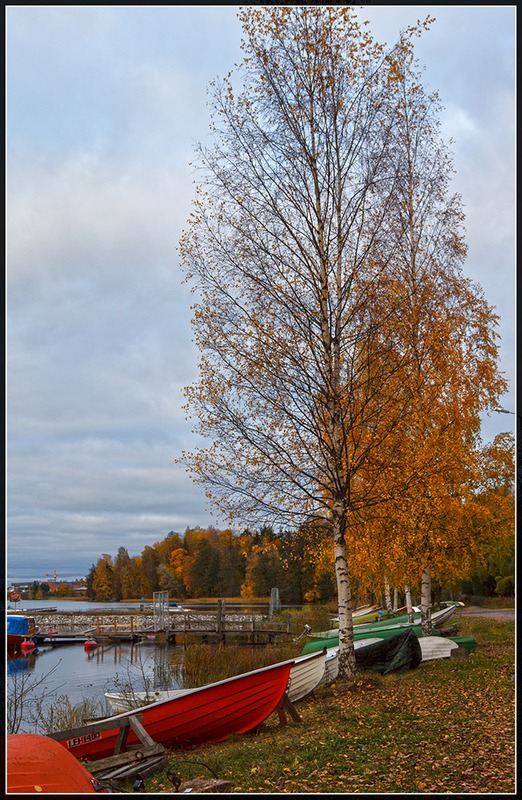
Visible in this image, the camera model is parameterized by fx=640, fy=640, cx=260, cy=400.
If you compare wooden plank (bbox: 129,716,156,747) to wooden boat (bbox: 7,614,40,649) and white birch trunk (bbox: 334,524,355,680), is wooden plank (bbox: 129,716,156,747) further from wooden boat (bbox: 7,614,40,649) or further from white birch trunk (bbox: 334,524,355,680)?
wooden boat (bbox: 7,614,40,649)

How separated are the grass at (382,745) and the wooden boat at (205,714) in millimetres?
227

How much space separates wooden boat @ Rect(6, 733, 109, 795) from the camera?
14.9ft

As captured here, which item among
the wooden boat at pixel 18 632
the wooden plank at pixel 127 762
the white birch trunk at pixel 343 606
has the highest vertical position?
the white birch trunk at pixel 343 606

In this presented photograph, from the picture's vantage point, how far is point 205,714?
8.71 m

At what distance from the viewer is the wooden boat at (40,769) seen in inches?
179

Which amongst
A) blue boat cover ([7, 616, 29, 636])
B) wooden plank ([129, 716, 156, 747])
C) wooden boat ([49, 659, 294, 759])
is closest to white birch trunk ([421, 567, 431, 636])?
wooden boat ([49, 659, 294, 759])

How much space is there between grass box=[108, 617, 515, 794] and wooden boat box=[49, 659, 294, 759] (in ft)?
0.75

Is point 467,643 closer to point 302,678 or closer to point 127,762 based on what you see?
point 302,678

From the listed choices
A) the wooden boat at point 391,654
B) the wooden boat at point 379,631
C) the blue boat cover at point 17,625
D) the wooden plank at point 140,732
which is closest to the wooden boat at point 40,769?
the wooden plank at point 140,732

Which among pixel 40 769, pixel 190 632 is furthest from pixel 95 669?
pixel 40 769

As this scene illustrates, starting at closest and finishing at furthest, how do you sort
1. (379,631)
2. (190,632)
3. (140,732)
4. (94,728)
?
(140,732)
(94,728)
(379,631)
(190,632)

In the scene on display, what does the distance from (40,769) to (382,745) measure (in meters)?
3.40

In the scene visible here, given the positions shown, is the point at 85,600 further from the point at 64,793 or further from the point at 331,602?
the point at 64,793

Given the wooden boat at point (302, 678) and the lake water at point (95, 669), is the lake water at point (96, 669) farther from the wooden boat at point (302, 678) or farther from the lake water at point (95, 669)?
the wooden boat at point (302, 678)
